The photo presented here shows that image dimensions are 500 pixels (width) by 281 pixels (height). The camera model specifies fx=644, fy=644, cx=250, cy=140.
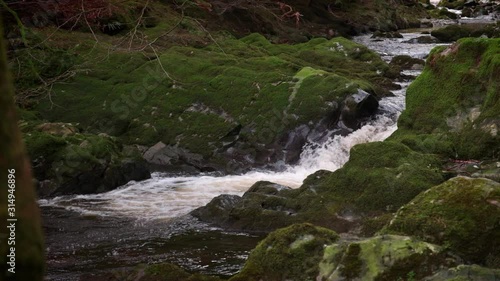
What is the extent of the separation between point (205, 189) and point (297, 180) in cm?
178

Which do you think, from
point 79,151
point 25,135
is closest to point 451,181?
point 79,151

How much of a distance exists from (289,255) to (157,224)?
3926 millimetres

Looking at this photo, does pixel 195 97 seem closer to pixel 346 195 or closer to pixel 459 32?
pixel 346 195

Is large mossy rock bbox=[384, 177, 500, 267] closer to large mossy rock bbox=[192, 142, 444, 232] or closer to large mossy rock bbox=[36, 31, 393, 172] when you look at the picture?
large mossy rock bbox=[192, 142, 444, 232]

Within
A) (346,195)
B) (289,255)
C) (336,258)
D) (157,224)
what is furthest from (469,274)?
(157,224)

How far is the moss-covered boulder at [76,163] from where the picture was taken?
10.9 meters

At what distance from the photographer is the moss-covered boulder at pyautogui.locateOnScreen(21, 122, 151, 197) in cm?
1092

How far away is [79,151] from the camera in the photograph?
1121 centimetres

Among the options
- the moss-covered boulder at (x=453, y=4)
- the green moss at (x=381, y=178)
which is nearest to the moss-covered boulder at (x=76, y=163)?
Result: the green moss at (x=381, y=178)

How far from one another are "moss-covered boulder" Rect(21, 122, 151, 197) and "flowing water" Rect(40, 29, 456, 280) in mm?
211

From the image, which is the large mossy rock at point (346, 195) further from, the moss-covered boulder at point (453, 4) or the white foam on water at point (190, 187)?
the moss-covered boulder at point (453, 4)

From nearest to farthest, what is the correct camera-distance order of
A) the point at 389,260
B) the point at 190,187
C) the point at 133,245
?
the point at 389,260 < the point at 133,245 < the point at 190,187

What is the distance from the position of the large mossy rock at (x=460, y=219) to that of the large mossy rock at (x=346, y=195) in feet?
7.75

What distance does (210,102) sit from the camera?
14039 millimetres
